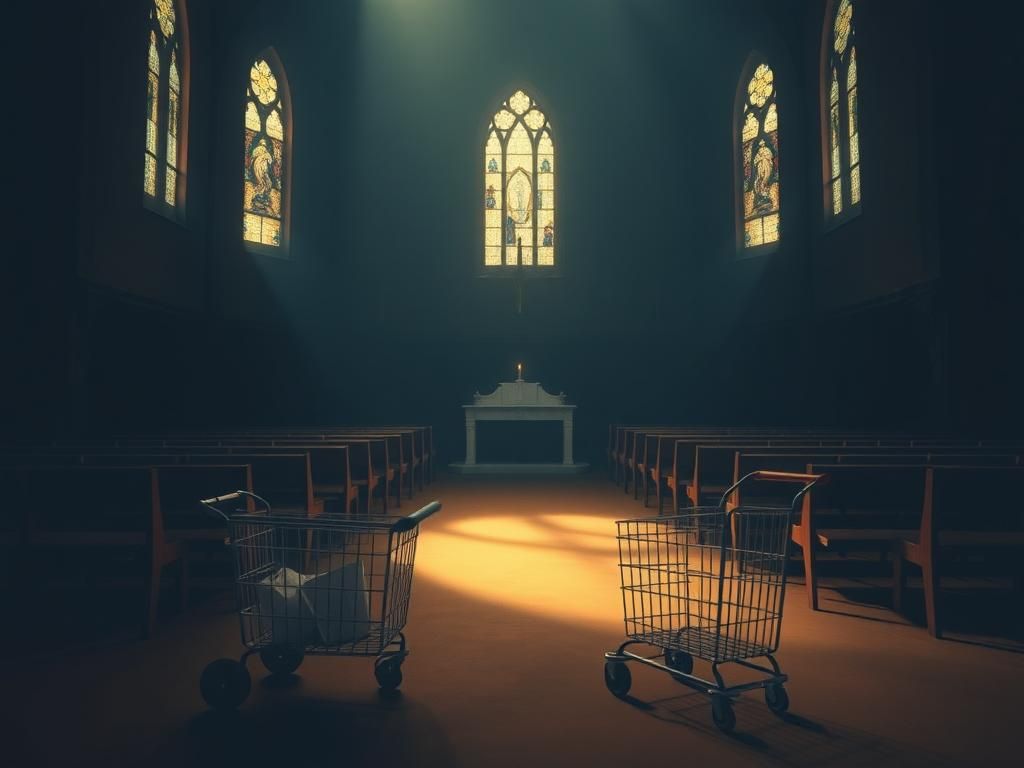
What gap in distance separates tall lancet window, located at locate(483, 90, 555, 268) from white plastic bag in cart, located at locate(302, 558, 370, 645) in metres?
12.9

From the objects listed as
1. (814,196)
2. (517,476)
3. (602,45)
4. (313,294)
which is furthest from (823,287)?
(313,294)

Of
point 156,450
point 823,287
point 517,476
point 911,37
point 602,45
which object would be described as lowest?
point 517,476

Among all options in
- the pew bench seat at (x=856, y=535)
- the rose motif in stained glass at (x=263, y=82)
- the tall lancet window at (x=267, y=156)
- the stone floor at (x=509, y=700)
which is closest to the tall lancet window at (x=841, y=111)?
the pew bench seat at (x=856, y=535)

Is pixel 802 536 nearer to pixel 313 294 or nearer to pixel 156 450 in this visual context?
pixel 156 450

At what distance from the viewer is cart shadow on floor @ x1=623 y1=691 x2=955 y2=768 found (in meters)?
1.92

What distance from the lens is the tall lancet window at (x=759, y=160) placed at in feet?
43.9

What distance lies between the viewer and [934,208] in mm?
8375

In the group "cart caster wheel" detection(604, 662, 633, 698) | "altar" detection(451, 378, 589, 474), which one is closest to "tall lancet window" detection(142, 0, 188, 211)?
"altar" detection(451, 378, 589, 474)

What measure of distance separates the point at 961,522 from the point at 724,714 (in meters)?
2.30

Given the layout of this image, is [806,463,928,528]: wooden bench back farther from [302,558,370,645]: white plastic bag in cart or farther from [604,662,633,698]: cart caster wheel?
[302,558,370,645]: white plastic bag in cart

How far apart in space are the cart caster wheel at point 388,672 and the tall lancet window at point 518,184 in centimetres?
1289

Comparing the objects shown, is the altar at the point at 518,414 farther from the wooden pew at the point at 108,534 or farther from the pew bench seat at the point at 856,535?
the wooden pew at the point at 108,534

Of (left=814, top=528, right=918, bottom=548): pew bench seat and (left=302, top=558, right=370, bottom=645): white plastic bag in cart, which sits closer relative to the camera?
(left=302, top=558, right=370, bottom=645): white plastic bag in cart

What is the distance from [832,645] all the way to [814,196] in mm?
10832
